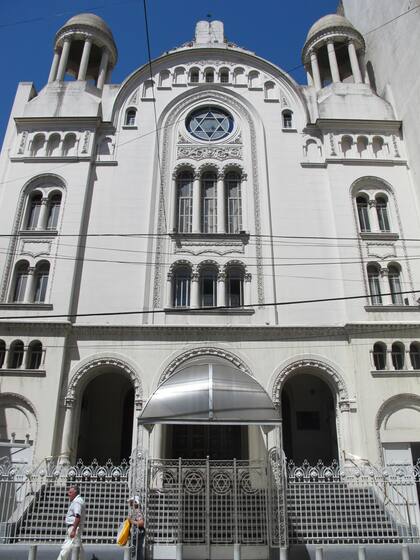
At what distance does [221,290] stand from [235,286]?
945mm

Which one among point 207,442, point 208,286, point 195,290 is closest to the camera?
point 207,442

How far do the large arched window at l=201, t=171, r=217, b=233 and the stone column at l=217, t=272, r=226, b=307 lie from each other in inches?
105

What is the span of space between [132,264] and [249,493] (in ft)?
36.8

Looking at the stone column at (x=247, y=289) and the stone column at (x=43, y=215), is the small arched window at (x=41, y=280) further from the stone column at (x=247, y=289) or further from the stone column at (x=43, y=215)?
the stone column at (x=247, y=289)

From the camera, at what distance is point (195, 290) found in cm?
1984

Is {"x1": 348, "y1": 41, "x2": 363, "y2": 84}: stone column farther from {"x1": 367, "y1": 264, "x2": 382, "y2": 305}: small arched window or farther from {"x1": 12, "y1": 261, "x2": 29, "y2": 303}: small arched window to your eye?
{"x1": 12, "y1": 261, "x2": 29, "y2": 303}: small arched window

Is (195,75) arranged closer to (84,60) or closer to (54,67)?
(84,60)

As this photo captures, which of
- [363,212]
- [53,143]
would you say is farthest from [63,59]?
[363,212]

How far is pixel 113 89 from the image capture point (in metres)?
25.1

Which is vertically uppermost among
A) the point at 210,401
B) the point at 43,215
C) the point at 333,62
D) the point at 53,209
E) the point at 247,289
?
the point at 333,62

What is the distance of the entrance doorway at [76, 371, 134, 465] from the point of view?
20.2m

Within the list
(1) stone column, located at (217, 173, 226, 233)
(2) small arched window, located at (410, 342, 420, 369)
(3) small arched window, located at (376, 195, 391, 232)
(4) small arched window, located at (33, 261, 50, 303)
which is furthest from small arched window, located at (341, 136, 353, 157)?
(4) small arched window, located at (33, 261, 50, 303)

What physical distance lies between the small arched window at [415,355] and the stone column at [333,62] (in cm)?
1524

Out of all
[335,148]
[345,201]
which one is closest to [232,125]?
[335,148]
